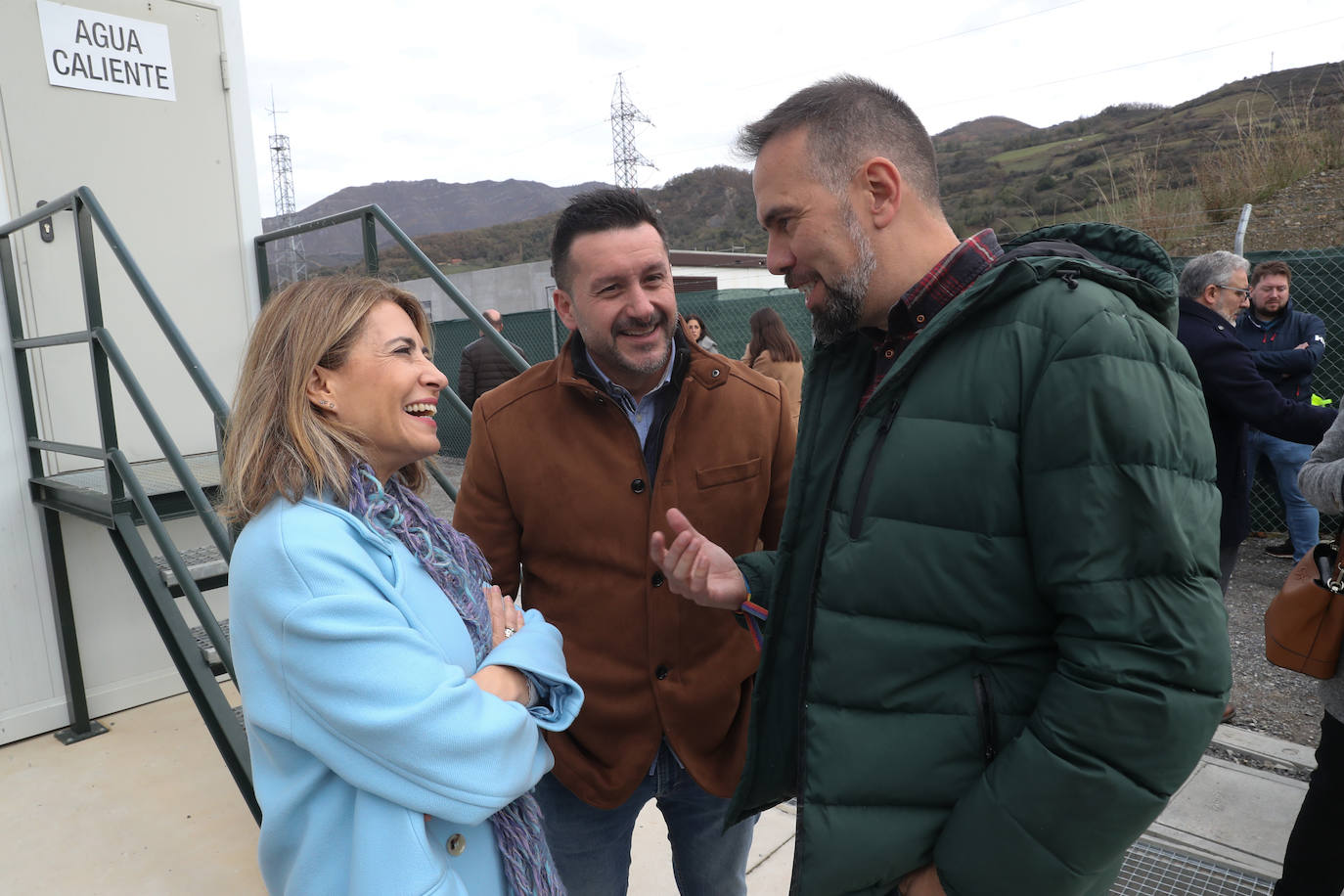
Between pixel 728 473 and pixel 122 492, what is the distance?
2446 millimetres

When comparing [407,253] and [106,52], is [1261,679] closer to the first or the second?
[407,253]

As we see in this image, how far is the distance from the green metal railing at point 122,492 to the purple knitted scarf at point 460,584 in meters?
1.05

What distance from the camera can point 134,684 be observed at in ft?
12.7

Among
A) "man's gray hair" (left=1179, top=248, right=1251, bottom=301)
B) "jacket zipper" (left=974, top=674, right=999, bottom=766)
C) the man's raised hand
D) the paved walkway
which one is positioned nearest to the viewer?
"jacket zipper" (left=974, top=674, right=999, bottom=766)

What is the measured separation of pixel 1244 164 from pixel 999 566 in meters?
11.3

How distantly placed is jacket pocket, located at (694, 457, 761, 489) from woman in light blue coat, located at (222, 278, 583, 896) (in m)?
0.51

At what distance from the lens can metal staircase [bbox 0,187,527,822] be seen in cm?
247

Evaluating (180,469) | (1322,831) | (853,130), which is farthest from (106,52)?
(1322,831)

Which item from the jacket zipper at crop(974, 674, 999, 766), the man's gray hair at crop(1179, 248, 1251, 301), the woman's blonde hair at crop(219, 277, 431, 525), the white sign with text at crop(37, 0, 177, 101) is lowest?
the jacket zipper at crop(974, 674, 999, 766)

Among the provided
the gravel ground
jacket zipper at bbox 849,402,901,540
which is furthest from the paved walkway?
jacket zipper at bbox 849,402,901,540

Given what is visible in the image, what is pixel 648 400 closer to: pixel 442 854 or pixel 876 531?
pixel 876 531

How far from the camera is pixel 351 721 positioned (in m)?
1.11

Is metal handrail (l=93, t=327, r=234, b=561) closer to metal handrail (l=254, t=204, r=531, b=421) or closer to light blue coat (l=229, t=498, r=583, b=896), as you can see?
metal handrail (l=254, t=204, r=531, b=421)

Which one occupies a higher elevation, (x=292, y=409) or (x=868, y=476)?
(x=292, y=409)
